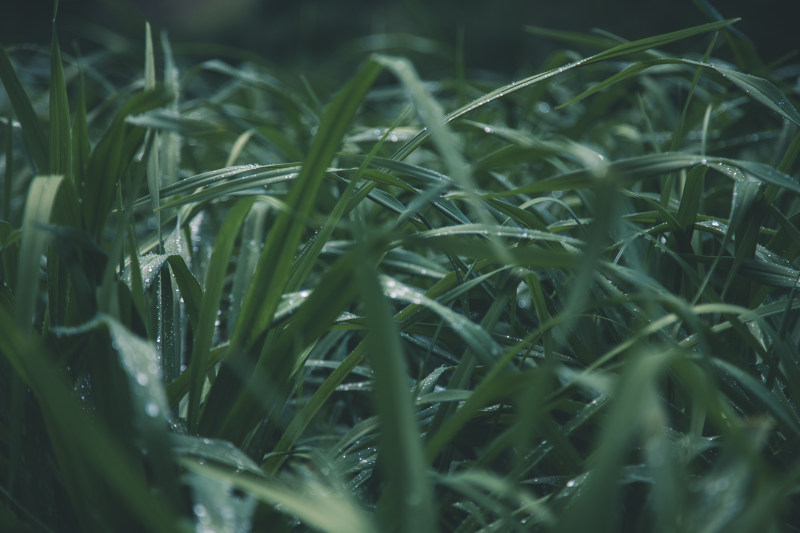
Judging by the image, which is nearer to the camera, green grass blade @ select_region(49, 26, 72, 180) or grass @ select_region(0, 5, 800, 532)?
grass @ select_region(0, 5, 800, 532)

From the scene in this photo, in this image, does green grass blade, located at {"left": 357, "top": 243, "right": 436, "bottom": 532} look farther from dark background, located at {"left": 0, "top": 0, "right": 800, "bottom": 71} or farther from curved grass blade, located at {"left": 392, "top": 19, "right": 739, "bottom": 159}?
dark background, located at {"left": 0, "top": 0, "right": 800, "bottom": 71}

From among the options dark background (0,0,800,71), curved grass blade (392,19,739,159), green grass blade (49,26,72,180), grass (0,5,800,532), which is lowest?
grass (0,5,800,532)

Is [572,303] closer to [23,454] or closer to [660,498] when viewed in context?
[660,498]

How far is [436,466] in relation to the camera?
0.50 meters

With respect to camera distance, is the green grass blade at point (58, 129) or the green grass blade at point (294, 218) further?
→ the green grass blade at point (58, 129)

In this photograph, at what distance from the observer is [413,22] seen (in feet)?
11.6

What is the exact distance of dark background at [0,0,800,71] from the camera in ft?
7.06

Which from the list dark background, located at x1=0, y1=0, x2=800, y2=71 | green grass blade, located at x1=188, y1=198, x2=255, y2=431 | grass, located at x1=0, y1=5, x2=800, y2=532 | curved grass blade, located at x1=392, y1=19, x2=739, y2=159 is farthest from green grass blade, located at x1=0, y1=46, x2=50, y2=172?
dark background, located at x1=0, y1=0, x2=800, y2=71

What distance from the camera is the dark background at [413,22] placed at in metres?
2.15

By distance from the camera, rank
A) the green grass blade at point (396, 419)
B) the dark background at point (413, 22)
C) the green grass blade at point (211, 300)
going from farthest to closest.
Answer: the dark background at point (413, 22) < the green grass blade at point (211, 300) < the green grass blade at point (396, 419)

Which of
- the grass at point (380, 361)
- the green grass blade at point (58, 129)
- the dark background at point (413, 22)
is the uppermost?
the dark background at point (413, 22)

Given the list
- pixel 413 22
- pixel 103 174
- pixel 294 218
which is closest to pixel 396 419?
pixel 294 218

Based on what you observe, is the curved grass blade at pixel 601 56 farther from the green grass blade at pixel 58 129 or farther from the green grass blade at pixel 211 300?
the green grass blade at pixel 58 129

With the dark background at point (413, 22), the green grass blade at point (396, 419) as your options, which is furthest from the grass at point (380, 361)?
the dark background at point (413, 22)
